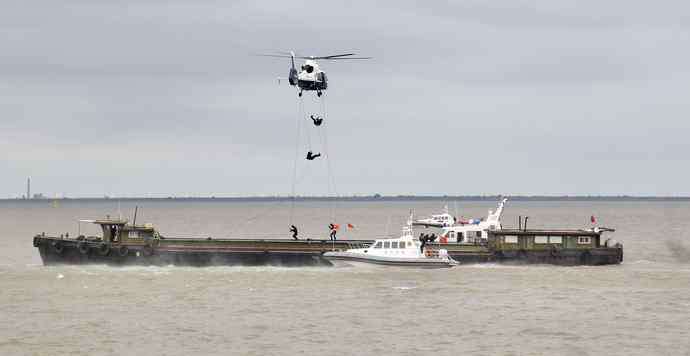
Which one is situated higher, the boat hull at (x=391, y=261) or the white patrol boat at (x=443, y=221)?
the white patrol boat at (x=443, y=221)

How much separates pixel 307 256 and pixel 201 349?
30.5 meters

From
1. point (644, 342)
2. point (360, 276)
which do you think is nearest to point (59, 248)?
point (360, 276)

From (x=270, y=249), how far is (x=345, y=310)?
69.4ft

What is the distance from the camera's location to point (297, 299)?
5394 cm

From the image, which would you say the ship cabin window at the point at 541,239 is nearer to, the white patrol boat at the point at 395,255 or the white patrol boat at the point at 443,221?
the white patrol boat at the point at 395,255

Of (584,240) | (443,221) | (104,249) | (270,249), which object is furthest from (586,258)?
(443,221)

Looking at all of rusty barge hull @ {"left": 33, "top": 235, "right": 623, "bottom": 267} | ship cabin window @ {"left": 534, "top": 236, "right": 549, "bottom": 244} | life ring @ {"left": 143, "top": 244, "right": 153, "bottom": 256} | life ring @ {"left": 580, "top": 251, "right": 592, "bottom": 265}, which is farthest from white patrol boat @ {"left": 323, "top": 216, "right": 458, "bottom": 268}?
life ring @ {"left": 143, "top": 244, "right": 153, "bottom": 256}

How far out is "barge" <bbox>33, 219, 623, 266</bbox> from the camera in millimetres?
70438

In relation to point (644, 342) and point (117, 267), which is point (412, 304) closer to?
point (644, 342)

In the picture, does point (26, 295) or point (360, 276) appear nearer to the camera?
point (26, 295)

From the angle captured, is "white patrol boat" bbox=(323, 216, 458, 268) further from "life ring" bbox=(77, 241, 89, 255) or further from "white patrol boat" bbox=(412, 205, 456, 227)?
"white patrol boat" bbox=(412, 205, 456, 227)

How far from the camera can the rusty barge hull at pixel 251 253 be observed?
7038 centimetres

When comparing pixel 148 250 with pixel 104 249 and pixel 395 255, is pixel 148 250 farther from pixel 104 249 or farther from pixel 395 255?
pixel 395 255

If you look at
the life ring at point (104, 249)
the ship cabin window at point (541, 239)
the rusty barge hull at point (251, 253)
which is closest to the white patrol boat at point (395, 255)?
the rusty barge hull at point (251, 253)
